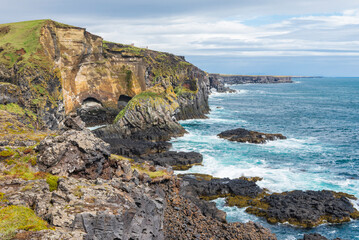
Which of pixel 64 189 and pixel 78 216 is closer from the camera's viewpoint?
pixel 78 216

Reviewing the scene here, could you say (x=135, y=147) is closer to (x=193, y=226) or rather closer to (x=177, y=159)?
(x=177, y=159)

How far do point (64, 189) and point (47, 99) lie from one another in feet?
134

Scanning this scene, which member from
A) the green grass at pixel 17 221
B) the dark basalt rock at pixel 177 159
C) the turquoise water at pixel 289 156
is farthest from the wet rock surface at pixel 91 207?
the dark basalt rock at pixel 177 159

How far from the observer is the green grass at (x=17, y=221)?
12682mm

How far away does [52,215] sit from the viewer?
47.6 feet

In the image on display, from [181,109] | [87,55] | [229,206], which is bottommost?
[229,206]

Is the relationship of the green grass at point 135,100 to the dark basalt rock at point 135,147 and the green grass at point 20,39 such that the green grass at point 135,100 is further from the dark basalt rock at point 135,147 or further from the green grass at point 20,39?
the green grass at point 20,39

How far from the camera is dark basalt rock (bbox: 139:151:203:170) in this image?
4725 cm

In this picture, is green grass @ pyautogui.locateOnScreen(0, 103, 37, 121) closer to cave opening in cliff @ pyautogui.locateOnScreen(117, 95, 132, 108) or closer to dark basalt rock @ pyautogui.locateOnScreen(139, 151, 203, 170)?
dark basalt rock @ pyautogui.locateOnScreen(139, 151, 203, 170)

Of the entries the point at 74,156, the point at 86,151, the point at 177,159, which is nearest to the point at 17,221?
the point at 74,156

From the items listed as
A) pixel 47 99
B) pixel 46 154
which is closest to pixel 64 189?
pixel 46 154

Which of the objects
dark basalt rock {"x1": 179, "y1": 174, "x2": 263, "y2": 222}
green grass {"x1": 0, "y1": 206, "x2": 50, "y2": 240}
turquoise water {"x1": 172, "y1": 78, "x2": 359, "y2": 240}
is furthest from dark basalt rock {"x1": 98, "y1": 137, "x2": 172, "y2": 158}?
green grass {"x1": 0, "y1": 206, "x2": 50, "y2": 240}

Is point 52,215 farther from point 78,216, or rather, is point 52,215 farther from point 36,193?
point 36,193

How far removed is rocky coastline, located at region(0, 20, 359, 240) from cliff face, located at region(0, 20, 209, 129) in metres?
0.27
